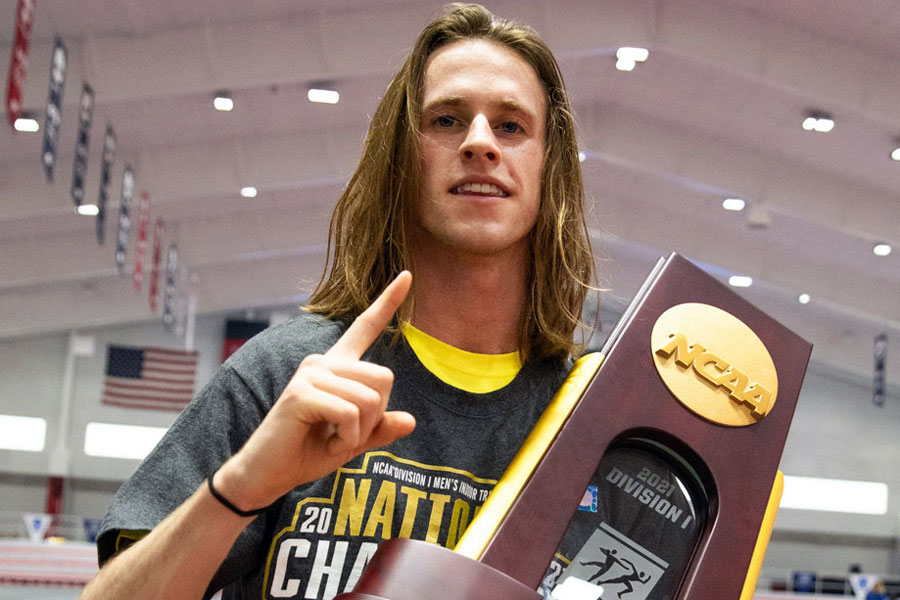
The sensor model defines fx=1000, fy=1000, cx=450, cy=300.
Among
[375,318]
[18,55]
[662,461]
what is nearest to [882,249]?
[18,55]

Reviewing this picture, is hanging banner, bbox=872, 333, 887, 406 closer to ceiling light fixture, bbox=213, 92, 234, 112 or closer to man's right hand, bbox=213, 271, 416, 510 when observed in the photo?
ceiling light fixture, bbox=213, 92, 234, 112

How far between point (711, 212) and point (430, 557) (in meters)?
17.1

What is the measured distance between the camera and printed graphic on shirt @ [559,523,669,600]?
129 cm

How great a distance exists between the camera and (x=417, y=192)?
1.58m

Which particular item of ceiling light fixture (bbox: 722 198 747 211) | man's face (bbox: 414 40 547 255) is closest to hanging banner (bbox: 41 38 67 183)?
man's face (bbox: 414 40 547 255)

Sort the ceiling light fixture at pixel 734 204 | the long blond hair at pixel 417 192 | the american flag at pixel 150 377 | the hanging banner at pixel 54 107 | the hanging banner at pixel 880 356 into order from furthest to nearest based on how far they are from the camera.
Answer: the american flag at pixel 150 377 → the hanging banner at pixel 880 356 → the ceiling light fixture at pixel 734 204 → the hanging banner at pixel 54 107 → the long blond hair at pixel 417 192

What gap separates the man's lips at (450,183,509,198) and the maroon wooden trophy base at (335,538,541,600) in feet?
1.86

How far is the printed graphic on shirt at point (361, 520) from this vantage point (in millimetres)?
1331

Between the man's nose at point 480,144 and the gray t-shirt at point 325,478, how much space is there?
0.32 metres

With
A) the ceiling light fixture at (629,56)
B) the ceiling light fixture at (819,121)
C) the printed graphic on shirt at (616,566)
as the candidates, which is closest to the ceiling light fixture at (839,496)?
the ceiling light fixture at (819,121)

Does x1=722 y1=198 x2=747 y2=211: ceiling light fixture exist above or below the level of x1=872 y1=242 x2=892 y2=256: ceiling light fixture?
below

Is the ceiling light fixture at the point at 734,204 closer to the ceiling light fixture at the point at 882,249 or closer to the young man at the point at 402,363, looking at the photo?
the ceiling light fixture at the point at 882,249

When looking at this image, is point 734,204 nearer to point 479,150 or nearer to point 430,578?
point 479,150

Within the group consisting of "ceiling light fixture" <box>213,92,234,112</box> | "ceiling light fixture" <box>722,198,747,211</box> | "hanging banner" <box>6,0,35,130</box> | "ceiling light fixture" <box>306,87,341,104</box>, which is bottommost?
"hanging banner" <box>6,0,35,130</box>
